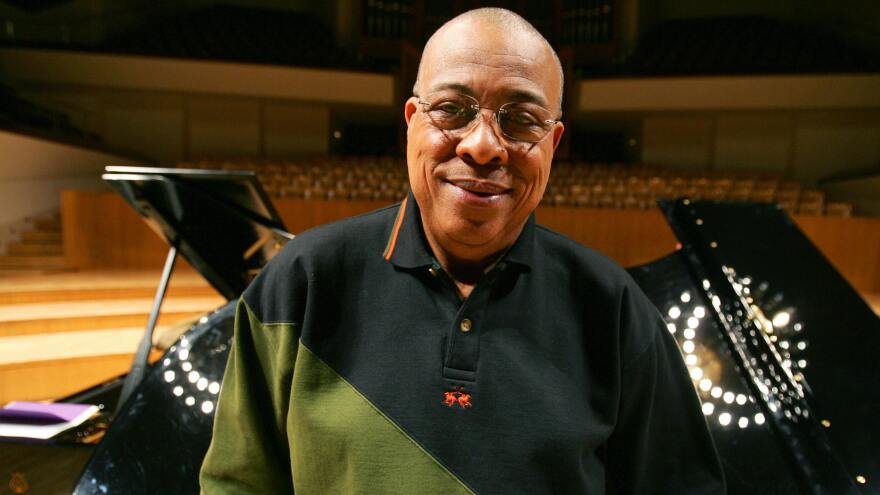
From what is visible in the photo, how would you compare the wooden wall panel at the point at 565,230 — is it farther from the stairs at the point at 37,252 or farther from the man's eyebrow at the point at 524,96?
the man's eyebrow at the point at 524,96

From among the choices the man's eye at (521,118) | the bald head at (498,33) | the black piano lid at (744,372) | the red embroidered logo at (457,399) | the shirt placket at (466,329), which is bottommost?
the black piano lid at (744,372)

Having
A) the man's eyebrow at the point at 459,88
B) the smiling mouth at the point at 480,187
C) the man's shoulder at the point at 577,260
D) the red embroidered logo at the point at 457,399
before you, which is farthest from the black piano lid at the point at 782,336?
the man's eyebrow at the point at 459,88

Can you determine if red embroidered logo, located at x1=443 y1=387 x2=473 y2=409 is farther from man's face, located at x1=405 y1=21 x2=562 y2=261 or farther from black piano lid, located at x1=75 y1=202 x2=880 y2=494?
black piano lid, located at x1=75 y1=202 x2=880 y2=494

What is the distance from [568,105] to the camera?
→ 789cm

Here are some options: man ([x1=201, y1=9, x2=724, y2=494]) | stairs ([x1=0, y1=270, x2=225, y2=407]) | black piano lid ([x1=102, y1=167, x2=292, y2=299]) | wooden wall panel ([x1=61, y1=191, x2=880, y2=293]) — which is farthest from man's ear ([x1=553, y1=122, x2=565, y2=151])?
wooden wall panel ([x1=61, y1=191, x2=880, y2=293])

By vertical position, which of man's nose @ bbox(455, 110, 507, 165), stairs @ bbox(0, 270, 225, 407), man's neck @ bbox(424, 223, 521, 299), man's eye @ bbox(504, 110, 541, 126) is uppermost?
man's eye @ bbox(504, 110, 541, 126)

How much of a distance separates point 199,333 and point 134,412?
233mm

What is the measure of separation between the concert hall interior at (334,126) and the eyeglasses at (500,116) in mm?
2844

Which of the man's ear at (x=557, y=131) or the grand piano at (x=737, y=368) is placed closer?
the man's ear at (x=557, y=131)

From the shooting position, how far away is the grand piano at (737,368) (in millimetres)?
909

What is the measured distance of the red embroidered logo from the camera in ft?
2.16

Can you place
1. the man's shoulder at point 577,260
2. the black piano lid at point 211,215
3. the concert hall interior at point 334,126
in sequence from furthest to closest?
the concert hall interior at point 334,126 → the black piano lid at point 211,215 → the man's shoulder at point 577,260

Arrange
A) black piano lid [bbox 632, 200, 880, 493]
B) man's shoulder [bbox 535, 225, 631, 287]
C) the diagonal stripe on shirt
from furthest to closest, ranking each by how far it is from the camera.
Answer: black piano lid [bbox 632, 200, 880, 493]
man's shoulder [bbox 535, 225, 631, 287]
the diagonal stripe on shirt

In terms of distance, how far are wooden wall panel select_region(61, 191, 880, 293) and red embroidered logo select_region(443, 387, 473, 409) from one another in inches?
162
